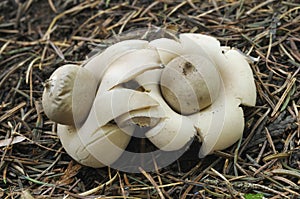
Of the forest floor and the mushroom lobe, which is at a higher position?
the mushroom lobe

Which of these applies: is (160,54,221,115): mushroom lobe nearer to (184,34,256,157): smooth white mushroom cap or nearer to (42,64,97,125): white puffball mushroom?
(184,34,256,157): smooth white mushroom cap

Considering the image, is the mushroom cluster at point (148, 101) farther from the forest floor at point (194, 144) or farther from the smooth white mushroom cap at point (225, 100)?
the forest floor at point (194, 144)

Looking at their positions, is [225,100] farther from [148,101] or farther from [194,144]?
[148,101]

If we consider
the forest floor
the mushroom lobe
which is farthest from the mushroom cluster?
the forest floor

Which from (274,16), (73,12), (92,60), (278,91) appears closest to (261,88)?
(278,91)

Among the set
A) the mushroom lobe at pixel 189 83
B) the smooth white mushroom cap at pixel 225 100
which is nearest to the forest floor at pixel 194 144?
the smooth white mushroom cap at pixel 225 100

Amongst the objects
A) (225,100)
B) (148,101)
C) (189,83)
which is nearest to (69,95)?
(148,101)
